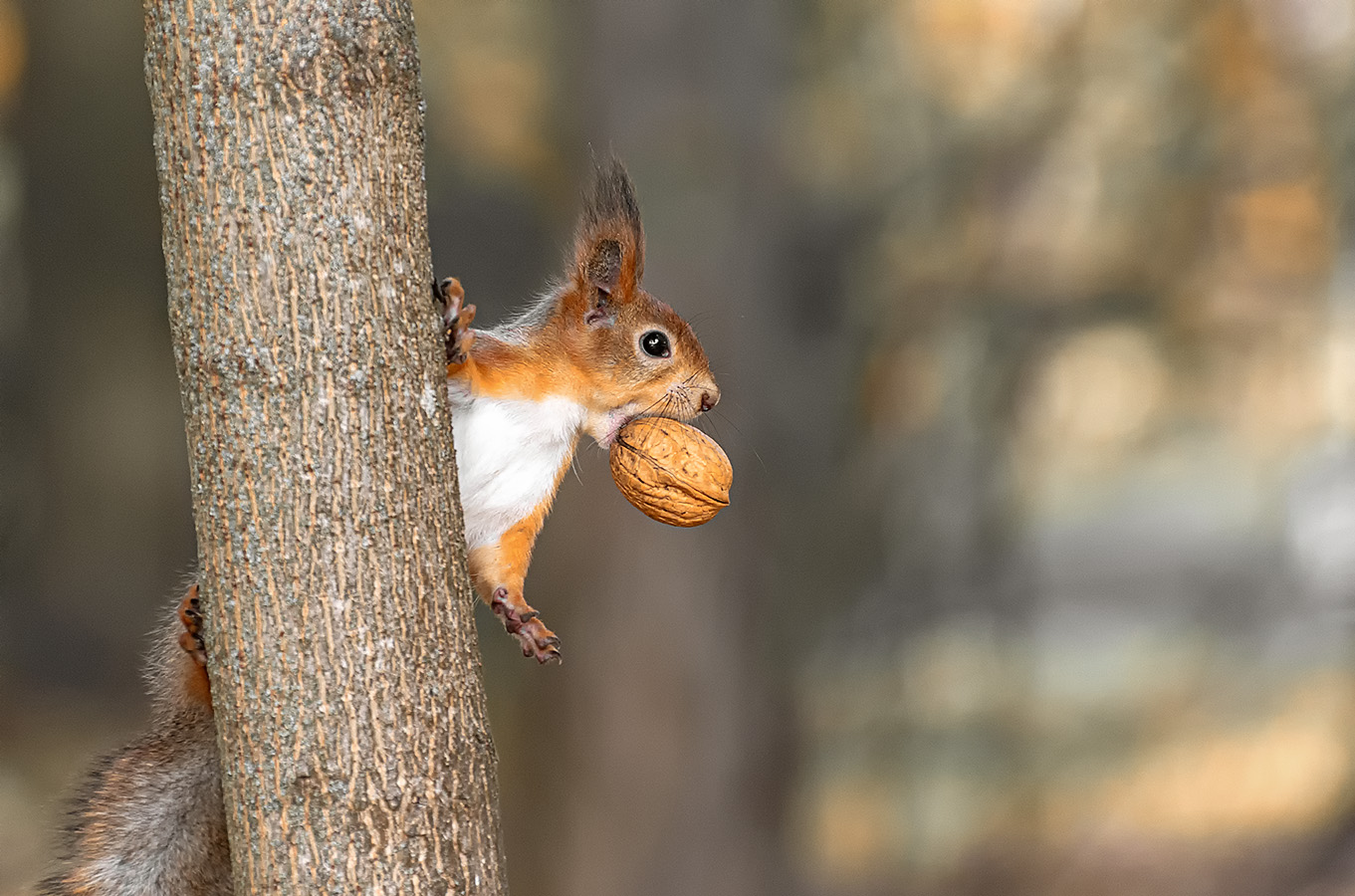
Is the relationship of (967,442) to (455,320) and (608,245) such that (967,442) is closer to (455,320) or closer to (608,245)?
(608,245)

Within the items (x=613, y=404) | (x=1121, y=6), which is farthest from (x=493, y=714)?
(x=1121, y=6)

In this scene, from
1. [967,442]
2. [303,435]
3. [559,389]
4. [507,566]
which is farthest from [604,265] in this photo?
[967,442]

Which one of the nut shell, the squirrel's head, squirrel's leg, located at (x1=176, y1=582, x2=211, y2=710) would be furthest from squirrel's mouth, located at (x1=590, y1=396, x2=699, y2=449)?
squirrel's leg, located at (x1=176, y1=582, x2=211, y2=710)

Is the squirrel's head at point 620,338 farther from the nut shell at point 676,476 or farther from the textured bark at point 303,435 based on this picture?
the textured bark at point 303,435

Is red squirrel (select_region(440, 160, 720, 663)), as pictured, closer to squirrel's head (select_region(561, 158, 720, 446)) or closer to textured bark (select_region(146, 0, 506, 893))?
squirrel's head (select_region(561, 158, 720, 446))

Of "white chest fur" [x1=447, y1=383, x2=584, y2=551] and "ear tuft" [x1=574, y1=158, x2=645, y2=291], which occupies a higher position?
"ear tuft" [x1=574, y1=158, x2=645, y2=291]

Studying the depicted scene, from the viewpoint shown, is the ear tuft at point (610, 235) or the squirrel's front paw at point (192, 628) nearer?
the squirrel's front paw at point (192, 628)

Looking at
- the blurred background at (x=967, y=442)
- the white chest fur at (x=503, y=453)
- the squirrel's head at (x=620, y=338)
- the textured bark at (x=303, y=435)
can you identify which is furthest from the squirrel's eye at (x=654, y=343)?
the blurred background at (x=967, y=442)
